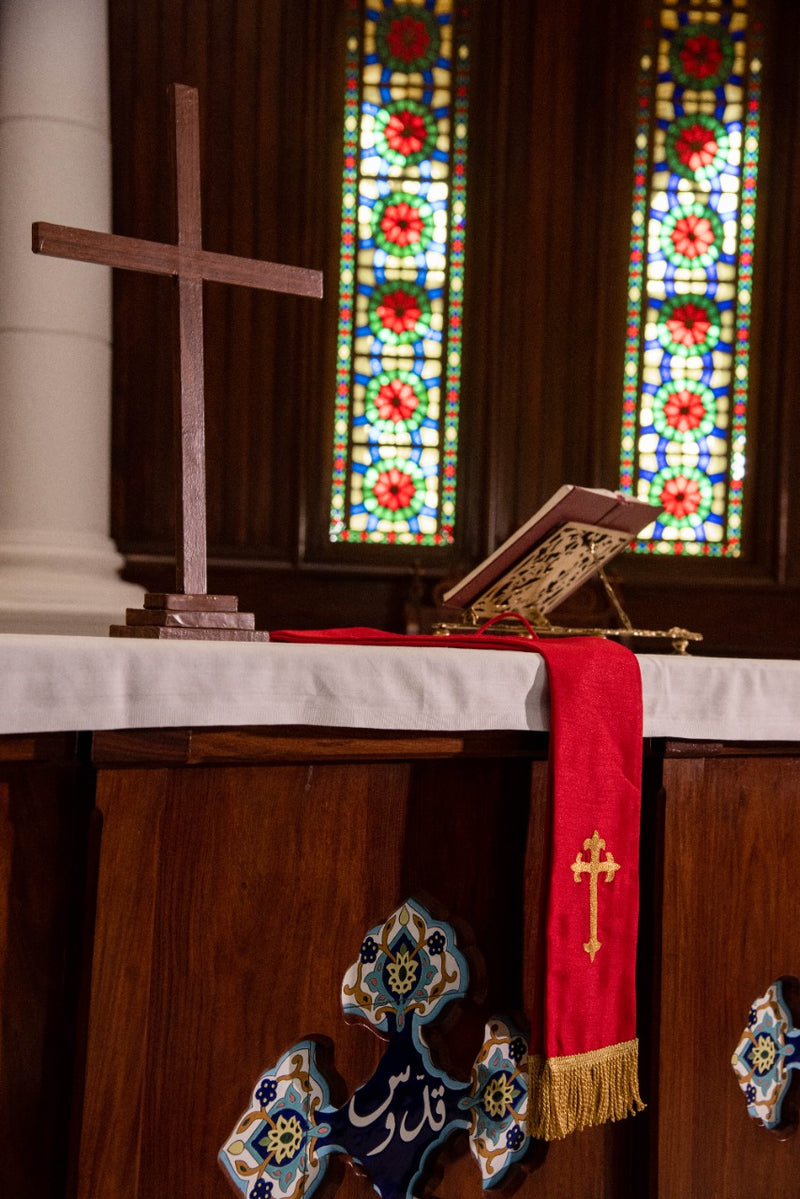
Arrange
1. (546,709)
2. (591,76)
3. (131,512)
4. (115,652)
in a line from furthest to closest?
(591,76), (131,512), (546,709), (115,652)

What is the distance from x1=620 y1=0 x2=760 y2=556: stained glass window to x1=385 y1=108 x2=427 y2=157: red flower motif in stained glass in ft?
3.21

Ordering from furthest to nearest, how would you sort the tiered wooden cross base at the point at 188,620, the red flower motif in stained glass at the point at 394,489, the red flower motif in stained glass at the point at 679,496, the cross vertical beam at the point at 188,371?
the red flower motif in stained glass at the point at 679,496
the red flower motif in stained glass at the point at 394,489
the cross vertical beam at the point at 188,371
the tiered wooden cross base at the point at 188,620

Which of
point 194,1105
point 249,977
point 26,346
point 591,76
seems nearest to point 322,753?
point 249,977

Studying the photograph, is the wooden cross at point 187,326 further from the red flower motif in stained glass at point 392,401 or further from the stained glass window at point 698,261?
the stained glass window at point 698,261

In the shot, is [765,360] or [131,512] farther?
[765,360]

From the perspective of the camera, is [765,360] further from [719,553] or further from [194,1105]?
[194,1105]

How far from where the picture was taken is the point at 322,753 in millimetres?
1776

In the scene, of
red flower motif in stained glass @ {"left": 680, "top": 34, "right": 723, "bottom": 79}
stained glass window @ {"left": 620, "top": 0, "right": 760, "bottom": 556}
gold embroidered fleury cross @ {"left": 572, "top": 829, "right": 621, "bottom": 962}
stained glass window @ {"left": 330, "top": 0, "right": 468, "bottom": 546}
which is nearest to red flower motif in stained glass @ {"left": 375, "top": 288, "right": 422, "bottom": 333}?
stained glass window @ {"left": 330, "top": 0, "right": 468, "bottom": 546}

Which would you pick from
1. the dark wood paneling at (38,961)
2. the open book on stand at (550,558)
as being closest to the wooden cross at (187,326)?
the dark wood paneling at (38,961)

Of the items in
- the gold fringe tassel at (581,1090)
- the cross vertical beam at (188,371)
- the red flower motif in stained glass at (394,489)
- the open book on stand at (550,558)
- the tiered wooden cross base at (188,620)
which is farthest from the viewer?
the red flower motif in stained glass at (394,489)

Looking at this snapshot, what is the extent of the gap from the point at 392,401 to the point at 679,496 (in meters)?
1.33

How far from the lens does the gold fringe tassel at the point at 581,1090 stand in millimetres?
1776

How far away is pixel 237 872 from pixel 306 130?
12.9ft

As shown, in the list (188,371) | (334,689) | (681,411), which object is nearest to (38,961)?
(334,689)
